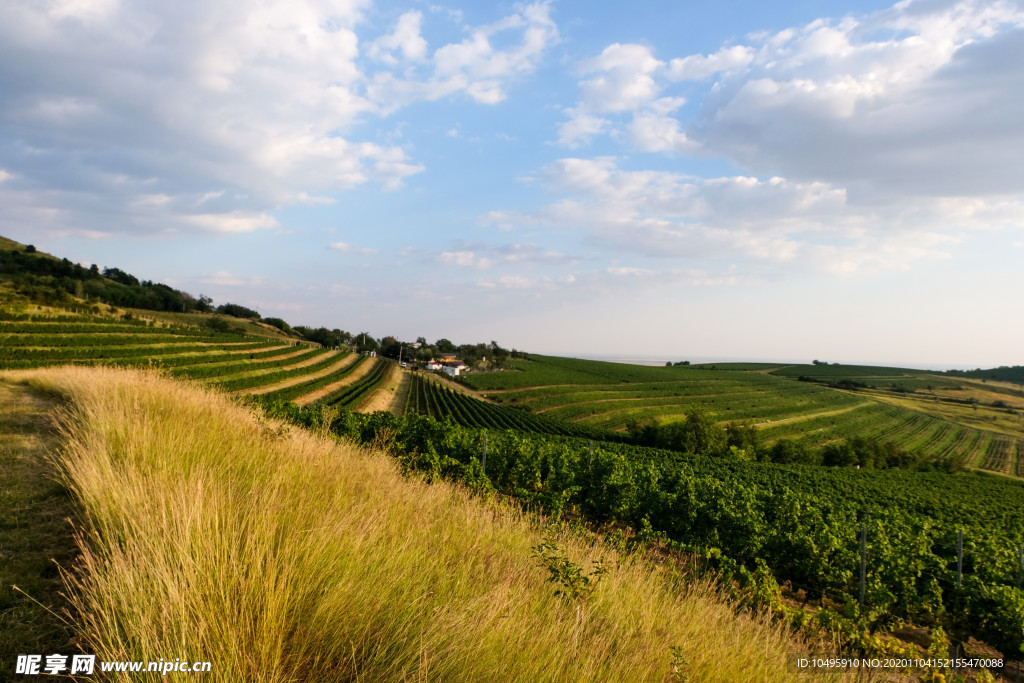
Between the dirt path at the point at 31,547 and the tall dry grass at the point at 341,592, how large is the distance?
0.20 m

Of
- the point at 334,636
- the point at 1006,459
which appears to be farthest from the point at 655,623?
the point at 1006,459

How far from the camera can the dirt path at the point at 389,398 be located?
50763mm

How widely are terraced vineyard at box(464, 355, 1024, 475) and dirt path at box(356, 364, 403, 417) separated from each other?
15.2 m

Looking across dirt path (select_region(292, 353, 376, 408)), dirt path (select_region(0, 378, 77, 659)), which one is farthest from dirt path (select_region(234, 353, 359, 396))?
dirt path (select_region(0, 378, 77, 659))

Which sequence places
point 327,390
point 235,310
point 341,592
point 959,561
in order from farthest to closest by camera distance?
point 235,310 < point 327,390 < point 959,561 < point 341,592

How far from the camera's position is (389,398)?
6022 centimetres

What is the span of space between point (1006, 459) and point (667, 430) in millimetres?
53683

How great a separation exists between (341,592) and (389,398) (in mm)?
59769

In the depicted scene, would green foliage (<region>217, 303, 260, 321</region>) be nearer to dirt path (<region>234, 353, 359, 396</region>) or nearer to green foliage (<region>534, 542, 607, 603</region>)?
dirt path (<region>234, 353, 359, 396</region>)

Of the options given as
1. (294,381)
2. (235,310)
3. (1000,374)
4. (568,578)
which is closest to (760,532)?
(568,578)

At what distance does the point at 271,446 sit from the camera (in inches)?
249

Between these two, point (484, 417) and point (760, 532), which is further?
point (484, 417)

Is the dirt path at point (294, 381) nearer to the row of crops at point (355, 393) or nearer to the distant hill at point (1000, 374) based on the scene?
the row of crops at point (355, 393)

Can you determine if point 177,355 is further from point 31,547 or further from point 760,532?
point 760,532
